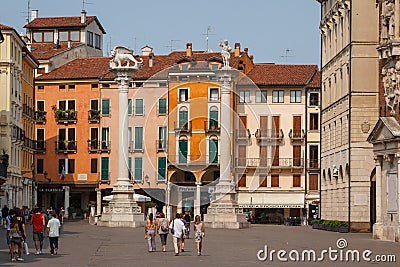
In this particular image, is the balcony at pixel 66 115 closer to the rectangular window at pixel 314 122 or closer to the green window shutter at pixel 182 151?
the green window shutter at pixel 182 151

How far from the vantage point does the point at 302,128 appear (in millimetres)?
105688

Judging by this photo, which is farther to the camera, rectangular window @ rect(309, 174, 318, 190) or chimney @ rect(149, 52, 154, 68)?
chimney @ rect(149, 52, 154, 68)

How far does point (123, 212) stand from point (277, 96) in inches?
1691

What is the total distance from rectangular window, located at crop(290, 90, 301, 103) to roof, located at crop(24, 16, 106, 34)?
2621cm

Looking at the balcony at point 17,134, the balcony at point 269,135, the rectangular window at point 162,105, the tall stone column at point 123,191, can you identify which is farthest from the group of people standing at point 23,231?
the rectangular window at point 162,105

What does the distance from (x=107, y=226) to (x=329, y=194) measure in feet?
48.9

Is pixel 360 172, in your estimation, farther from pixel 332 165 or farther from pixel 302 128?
pixel 302 128

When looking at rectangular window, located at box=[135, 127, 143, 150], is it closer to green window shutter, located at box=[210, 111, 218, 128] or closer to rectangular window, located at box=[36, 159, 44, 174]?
green window shutter, located at box=[210, 111, 218, 128]

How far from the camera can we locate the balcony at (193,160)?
350 feet

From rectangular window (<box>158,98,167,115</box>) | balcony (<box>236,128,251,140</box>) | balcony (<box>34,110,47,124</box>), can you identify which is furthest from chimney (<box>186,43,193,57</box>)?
balcony (<box>34,110,47,124</box>)

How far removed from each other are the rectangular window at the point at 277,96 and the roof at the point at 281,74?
946 mm

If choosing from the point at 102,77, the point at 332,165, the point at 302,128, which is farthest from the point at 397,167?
the point at 102,77

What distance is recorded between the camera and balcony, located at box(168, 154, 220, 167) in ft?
350

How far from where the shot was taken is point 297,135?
4158 inches
